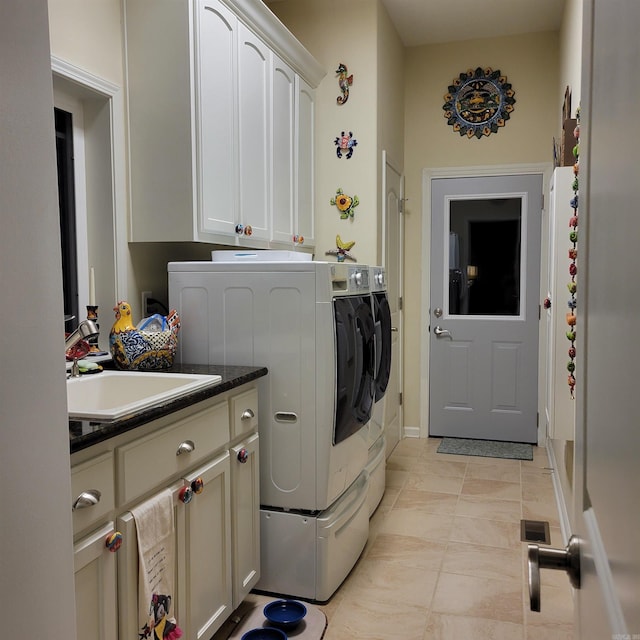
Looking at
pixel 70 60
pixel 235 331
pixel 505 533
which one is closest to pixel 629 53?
pixel 235 331

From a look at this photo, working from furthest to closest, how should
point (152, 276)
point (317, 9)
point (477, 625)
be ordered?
point (317, 9), point (152, 276), point (477, 625)

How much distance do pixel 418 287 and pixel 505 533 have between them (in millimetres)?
2162

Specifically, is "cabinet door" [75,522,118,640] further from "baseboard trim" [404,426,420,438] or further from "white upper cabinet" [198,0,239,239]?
"baseboard trim" [404,426,420,438]

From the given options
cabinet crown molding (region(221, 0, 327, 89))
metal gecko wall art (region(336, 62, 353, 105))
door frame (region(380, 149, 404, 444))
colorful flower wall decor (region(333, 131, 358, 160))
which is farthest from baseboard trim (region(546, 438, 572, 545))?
cabinet crown molding (region(221, 0, 327, 89))

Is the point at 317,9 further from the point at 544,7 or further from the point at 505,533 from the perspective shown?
the point at 505,533

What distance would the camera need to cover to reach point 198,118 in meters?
2.57

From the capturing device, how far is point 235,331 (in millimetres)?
2537

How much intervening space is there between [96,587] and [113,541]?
110 millimetres

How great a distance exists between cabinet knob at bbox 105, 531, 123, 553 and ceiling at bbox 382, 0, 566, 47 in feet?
11.5

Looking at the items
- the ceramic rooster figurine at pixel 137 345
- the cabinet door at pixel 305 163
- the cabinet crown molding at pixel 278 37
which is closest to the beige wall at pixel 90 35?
the cabinet crown molding at pixel 278 37

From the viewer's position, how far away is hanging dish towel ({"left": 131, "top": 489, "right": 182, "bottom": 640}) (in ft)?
5.38

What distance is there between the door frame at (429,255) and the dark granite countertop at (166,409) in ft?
8.42

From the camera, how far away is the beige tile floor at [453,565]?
2.30 m

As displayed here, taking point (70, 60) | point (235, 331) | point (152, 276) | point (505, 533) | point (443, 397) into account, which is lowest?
point (505, 533)
